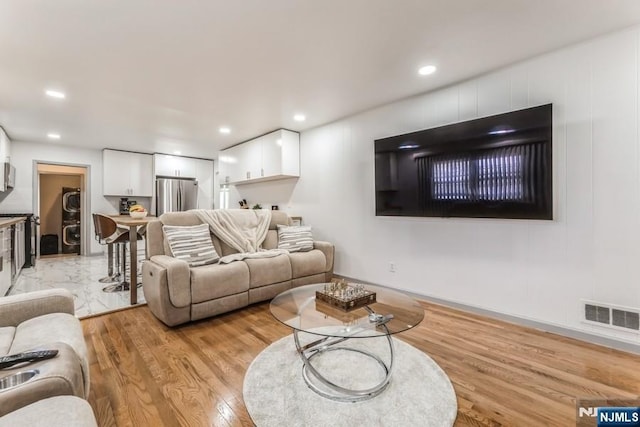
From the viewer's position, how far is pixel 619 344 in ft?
7.11

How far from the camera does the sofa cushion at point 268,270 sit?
3.09 metres

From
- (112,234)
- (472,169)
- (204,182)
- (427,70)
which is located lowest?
(112,234)

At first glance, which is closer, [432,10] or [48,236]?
[432,10]

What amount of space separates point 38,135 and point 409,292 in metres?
6.67

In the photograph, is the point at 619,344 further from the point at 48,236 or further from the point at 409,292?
the point at 48,236

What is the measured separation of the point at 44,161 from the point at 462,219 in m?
7.50

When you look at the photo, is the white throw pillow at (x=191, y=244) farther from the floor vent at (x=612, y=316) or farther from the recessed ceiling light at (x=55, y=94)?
the floor vent at (x=612, y=316)

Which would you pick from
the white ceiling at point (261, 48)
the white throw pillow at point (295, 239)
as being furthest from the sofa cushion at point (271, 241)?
the white ceiling at point (261, 48)

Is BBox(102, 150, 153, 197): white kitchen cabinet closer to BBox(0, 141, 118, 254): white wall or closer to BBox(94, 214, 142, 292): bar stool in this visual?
BBox(0, 141, 118, 254): white wall

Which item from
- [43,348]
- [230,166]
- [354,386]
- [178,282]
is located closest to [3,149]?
[230,166]

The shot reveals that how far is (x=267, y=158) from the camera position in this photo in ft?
15.9

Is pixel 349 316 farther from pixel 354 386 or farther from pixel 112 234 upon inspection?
pixel 112 234

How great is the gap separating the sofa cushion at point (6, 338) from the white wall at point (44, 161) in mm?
5607

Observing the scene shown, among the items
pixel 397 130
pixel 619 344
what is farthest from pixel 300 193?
pixel 619 344
